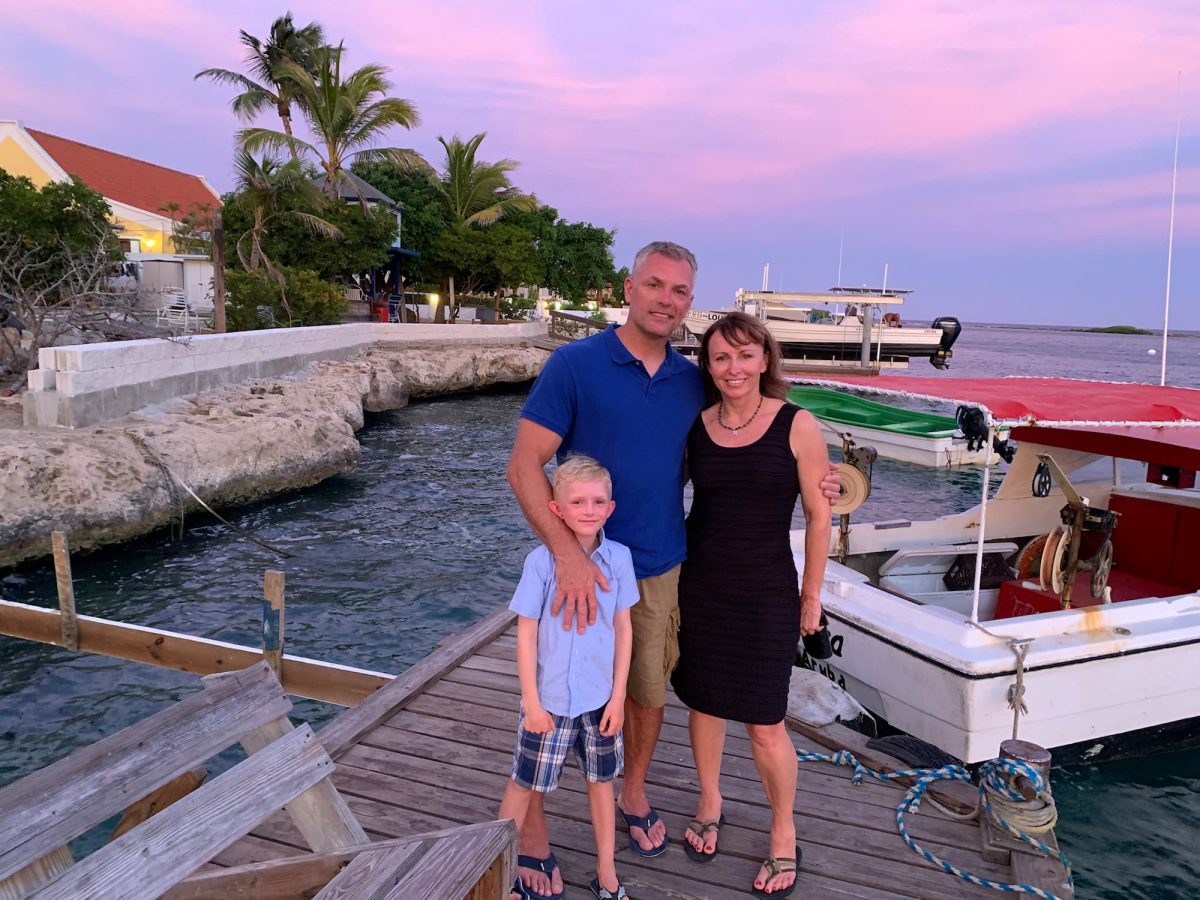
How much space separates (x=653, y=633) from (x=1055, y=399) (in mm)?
3886

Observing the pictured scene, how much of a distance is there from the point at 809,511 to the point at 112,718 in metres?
6.75

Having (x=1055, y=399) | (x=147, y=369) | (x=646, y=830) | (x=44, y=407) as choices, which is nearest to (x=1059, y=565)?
(x=1055, y=399)

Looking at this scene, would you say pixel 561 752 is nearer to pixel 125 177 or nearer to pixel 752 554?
pixel 752 554

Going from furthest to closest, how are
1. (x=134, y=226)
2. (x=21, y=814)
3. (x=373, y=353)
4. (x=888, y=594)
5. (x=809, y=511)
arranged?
1. (x=134, y=226)
2. (x=373, y=353)
3. (x=888, y=594)
4. (x=809, y=511)
5. (x=21, y=814)

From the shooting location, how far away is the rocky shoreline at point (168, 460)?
1004cm

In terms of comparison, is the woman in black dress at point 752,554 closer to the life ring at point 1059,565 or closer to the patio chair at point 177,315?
the life ring at point 1059,565

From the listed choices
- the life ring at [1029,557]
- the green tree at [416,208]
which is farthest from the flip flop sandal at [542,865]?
the green tree at [416,208]

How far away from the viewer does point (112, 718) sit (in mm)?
7051

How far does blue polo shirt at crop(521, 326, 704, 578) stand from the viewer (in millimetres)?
2957

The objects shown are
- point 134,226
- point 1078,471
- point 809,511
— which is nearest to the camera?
point 809,511

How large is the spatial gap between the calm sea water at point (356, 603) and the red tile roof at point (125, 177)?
97.8ft

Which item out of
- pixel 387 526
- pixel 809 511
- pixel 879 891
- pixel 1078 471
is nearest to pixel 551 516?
pixel 809 511

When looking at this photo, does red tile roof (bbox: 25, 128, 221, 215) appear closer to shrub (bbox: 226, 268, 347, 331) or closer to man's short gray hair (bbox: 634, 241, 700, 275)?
shrub (bbox: 226, 268, 347, 331)

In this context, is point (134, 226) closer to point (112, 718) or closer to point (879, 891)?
point (112, 718)
